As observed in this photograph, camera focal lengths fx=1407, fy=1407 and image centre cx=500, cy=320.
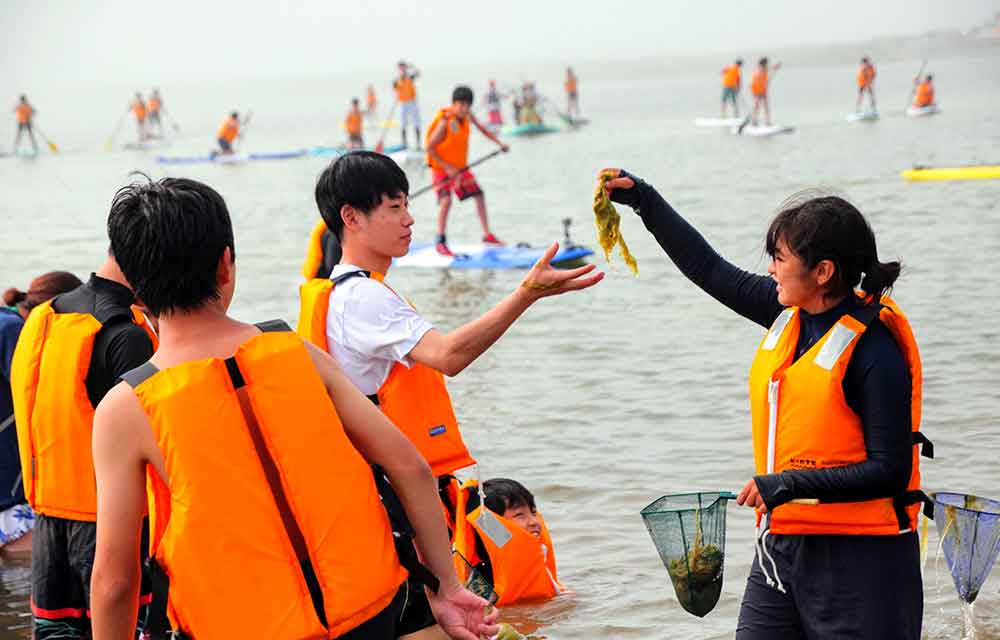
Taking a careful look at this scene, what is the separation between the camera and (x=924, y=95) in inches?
1202

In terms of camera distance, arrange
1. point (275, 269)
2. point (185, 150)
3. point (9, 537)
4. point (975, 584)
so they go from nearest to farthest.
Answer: point (975, 584) → point (9, 537) → point (275, 269) → point (185, 150)

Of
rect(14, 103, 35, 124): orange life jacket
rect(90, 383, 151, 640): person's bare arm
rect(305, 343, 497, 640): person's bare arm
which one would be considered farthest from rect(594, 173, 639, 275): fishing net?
rect(14, 103, 35, 124): orange life jacket

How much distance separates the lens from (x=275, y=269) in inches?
596

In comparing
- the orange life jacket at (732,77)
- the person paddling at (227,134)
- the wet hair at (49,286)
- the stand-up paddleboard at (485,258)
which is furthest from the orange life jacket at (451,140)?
the orange life jacket at (732,77)

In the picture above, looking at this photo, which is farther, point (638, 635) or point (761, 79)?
point (761, 79)

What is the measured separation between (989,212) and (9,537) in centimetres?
1188

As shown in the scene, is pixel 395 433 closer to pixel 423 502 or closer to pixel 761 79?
pixel 423 502

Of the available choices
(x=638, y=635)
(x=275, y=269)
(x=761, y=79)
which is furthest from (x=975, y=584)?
(x=761, y=79)

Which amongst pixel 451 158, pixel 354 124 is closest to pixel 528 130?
pixel 354 124

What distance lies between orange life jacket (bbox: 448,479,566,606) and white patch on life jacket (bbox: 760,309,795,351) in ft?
3.67

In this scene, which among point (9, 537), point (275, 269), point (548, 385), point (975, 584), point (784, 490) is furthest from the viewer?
point (275, 269)

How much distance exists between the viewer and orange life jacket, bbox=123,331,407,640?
2.42m

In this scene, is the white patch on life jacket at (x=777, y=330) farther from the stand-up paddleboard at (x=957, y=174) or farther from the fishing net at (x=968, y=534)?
the stand-up paddleboard at (x=957, y=174)

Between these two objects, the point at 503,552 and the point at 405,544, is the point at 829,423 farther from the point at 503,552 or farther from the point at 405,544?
the point at 503,552
